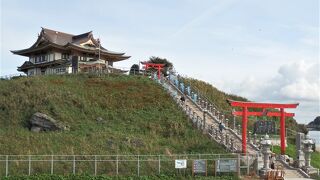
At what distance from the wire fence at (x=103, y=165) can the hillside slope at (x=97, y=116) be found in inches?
102

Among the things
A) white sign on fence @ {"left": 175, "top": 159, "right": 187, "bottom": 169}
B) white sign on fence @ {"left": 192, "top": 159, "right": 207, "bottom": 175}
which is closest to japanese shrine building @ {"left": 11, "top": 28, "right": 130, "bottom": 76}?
white sign on fence @ {"left": 175, "top": 159, "right": 187, "bottom": 169}

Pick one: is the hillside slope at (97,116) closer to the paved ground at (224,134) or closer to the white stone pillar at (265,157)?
the paved ground at (224,134)

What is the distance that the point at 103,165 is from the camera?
27.6 meters

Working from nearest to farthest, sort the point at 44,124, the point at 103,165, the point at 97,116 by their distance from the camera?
the point at 103,165, the point at 44,124, the point at 97,116

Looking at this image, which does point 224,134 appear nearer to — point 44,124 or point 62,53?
point 44,124

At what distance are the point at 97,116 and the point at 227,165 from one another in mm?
16635

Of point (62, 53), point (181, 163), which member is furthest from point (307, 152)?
point (62, 53)

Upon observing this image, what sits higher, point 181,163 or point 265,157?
point 265,157

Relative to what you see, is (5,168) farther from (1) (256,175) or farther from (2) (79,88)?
(2) (79,88)

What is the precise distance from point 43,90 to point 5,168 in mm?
19608

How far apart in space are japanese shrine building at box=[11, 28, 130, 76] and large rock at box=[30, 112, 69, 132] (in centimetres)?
3076

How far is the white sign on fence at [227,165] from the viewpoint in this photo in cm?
2733

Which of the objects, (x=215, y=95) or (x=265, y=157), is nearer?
(x=265, y=157)

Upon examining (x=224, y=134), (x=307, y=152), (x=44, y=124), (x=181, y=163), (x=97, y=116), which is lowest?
(x=181, y=163)
